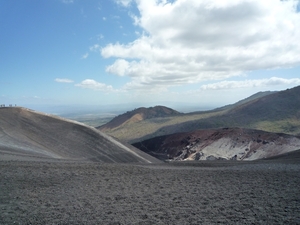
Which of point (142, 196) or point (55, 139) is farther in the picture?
point (55, 139)

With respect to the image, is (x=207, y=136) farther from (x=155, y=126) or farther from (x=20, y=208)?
(x=20, y=208)

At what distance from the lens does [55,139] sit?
96.1 feet

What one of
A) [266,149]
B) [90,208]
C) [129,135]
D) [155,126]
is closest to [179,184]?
[90,208]

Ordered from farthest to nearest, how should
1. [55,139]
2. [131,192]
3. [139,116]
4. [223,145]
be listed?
[139,116]
[223,145]
[55,139]
[131,192]

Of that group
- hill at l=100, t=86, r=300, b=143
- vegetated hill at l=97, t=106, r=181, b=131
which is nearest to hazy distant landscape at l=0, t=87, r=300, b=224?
hill at l=100, t=86, r=300, b=143

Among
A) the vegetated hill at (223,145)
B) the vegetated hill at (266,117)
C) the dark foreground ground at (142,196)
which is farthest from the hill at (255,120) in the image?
the dark foreground ground at (142,196)

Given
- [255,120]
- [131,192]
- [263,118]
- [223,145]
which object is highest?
[263,118]

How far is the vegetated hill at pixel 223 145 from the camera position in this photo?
38.0 metres

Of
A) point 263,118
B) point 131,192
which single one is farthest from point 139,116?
point 131,192

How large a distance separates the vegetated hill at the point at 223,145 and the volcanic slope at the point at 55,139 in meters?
15.0

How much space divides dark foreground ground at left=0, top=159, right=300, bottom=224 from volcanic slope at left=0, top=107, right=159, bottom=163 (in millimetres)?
10230

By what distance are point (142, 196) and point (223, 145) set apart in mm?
34456

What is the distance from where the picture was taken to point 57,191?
35.9ft

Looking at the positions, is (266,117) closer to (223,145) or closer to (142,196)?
Answer: (223,145)
